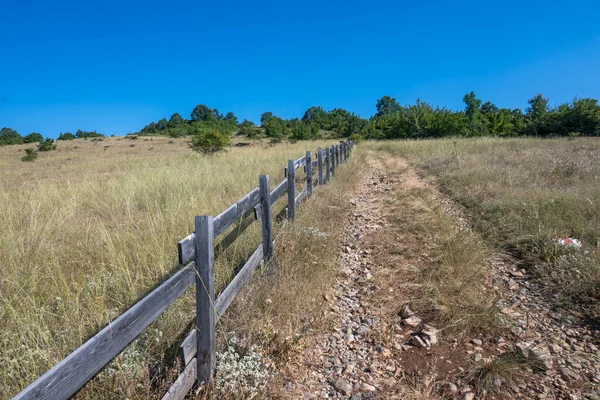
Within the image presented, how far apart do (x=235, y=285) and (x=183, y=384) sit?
967 millimetres

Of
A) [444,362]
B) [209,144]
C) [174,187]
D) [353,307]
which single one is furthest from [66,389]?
[209,144]

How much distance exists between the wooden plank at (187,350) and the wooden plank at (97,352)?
324 mm

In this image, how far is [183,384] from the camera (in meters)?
1.88

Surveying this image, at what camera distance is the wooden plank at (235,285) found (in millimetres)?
2424

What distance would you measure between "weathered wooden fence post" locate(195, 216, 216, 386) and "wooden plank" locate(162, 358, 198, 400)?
0.22 ft

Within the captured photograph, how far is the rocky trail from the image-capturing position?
2293 millimetres

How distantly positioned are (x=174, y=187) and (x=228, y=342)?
17.7ft

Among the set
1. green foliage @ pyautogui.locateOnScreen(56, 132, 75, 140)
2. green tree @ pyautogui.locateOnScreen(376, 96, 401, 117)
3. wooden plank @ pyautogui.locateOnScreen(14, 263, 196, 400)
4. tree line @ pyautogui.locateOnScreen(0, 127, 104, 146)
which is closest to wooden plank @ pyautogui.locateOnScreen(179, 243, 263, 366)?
wooden plank @ pyautogui.locateOnScreen(14, 263, 196, 400)

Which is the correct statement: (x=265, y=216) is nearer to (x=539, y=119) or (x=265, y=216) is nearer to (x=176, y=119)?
(x=539, y=119)

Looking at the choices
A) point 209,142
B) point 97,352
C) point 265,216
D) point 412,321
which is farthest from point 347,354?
point 209,142

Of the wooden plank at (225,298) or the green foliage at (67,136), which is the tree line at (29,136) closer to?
the green foliage at (67,136)

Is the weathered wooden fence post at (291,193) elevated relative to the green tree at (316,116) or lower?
lower

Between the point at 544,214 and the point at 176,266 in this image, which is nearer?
the point at 176,266

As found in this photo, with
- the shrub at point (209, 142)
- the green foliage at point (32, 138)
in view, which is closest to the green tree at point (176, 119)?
the green foliage at point (32, 138)
